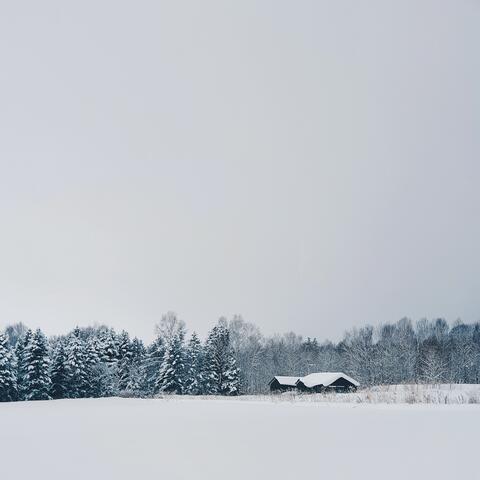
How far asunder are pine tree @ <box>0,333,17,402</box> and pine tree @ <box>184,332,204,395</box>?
23552mm

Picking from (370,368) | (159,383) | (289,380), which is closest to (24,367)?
(159,383)

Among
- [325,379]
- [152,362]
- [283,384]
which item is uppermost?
[152,362]

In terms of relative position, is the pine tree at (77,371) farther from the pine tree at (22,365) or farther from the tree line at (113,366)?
the pine tree at (22,365)

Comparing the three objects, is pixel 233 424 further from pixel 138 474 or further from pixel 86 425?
pixel 138 474

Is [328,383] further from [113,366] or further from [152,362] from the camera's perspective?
[113,366]

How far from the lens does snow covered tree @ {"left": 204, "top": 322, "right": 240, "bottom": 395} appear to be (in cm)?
5991

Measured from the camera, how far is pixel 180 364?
5894cm

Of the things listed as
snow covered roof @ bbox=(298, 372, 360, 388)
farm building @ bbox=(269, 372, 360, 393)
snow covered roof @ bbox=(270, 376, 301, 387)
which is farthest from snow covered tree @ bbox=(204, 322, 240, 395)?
snow covered roof @ bbox=(298, 372, 360, 388)

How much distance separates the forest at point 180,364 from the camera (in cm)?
4269

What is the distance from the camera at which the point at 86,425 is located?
30.2 feet

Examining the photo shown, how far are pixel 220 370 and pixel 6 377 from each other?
28.9 m

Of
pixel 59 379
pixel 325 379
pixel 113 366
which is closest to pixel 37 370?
pixel 59 379

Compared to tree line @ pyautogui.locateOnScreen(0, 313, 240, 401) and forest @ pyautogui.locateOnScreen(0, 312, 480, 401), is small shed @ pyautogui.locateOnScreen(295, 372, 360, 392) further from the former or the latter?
tree line @ pyautogui.locateOnScreen(0, 313, 240, 401)

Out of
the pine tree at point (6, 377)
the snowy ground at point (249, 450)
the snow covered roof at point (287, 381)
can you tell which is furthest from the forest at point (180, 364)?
the snowy ground at point (249, 450)
